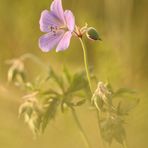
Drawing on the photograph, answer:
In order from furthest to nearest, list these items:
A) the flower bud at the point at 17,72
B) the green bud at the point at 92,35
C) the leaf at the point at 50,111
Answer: the flower bud at the point at 17,72 → the leaf at the point at 50,111 → the green bud at the point at 92,35

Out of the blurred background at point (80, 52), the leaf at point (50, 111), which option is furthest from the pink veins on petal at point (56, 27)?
the blurred background at point (80, 52)

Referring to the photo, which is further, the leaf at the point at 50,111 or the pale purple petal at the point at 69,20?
the leaf at the point at 50,111

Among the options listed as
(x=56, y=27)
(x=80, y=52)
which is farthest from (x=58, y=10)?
(x=80, y=52)

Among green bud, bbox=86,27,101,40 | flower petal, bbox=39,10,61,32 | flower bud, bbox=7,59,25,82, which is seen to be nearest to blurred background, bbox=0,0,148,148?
flower bud, bbox=7,59,25,82

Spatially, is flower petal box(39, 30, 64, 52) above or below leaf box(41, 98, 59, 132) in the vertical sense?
above

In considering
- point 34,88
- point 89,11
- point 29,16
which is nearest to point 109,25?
point 89,11

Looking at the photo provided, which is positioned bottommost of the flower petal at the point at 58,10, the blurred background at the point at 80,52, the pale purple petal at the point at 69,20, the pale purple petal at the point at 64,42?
the blurred background at the point at 80,52

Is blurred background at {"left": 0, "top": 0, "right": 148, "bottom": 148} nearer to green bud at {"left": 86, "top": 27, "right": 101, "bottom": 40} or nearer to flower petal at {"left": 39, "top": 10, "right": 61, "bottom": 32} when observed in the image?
flower petal at {"left": 39, "top": 10, "right": 61, "bottom": 32}

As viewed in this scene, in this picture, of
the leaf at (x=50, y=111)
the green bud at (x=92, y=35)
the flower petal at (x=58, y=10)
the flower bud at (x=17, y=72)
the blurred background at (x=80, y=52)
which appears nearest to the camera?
the green bud at (x=92, y=35)

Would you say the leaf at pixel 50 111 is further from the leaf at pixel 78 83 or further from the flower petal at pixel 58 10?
the flower petal at pixel 58 10
